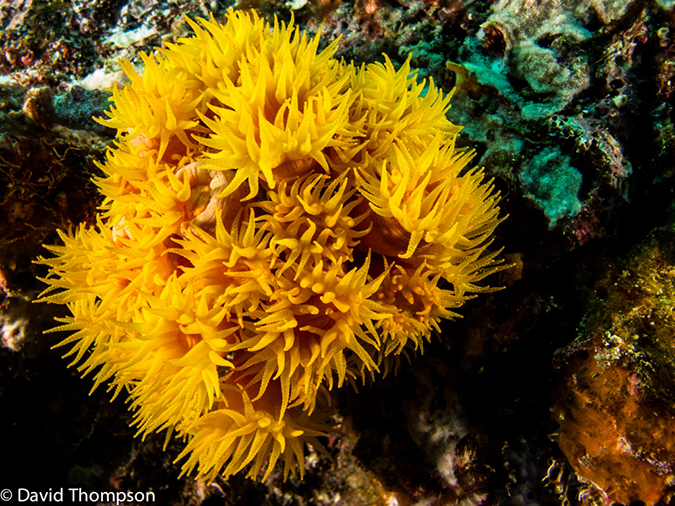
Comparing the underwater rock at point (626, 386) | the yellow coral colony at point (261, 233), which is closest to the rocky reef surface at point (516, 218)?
the underwater rock at point (626, 386)

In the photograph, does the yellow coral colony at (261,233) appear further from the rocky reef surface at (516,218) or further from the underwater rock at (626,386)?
the underwater rock at (626,386)

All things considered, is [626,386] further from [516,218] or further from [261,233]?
[261,233]

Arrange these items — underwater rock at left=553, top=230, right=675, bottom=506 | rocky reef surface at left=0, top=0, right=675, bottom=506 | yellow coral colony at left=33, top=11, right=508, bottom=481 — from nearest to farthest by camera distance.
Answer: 1. yellow coral colony at left=33, top=11, right=508, bottom=481
2. underwater rock at left=553, top=230, right=675, bottom=506
3. rocky reef surface at left=0, top=0, right=675, bottom=506

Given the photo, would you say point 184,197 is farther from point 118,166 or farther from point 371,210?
point 371,210

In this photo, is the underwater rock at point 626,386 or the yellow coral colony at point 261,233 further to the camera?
the underwater rock at point 626,386

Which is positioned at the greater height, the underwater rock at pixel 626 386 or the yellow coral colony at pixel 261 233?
the yellow coral colony at pixel 261 233

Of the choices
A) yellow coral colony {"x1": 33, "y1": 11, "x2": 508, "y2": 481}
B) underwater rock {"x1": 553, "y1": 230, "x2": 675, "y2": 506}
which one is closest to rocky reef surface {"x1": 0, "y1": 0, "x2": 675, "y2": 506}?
underwater rock {"x1": 553, "y1": 230, "x2": 675, "y2": 506}

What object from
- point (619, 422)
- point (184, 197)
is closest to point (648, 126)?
point (619, 422)

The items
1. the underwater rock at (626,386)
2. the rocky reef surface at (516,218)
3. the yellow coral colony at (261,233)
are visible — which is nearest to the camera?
the yellow coral colony at (261,233)

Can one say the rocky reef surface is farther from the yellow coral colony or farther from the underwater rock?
the yellow coral colony

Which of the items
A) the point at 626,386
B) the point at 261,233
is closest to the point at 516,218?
the point at 626,386
